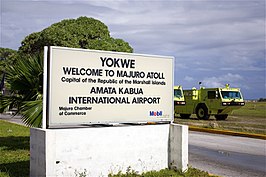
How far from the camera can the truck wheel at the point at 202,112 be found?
83.9 ft

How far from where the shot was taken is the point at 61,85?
21.7ft

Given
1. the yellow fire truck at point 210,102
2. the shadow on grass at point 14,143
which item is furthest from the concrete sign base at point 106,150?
the yellow fire truck at point 210,102

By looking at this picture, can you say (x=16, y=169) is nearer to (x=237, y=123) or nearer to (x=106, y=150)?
(x=106, y=150)

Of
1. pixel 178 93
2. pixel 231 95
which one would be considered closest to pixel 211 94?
pixel 231 95

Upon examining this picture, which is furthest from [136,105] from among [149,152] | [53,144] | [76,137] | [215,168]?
[215,168]

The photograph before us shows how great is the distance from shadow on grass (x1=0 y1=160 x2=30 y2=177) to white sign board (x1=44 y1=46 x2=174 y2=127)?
146 cm

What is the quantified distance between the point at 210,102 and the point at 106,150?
19195 millimetres

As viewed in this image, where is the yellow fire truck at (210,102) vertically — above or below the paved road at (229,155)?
above

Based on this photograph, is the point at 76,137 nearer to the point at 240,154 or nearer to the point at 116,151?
the point at 116,151

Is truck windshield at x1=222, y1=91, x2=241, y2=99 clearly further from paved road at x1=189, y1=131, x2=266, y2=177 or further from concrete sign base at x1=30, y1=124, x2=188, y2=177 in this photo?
concrete sign base at x1=30, y1=124, x2=188, y2=177

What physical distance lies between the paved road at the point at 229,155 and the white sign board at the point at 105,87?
228 cm

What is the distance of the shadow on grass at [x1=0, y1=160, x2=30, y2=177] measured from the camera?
727cm

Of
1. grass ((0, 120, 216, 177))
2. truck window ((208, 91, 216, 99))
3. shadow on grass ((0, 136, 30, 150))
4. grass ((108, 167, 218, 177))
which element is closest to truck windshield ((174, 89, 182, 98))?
truck window ((208, 91, 216, 99))

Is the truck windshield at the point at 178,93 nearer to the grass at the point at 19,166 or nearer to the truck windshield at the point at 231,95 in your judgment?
the truck windshield at the point at 231,95
